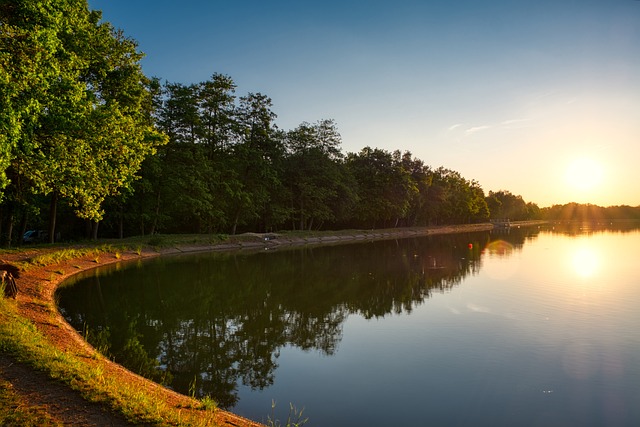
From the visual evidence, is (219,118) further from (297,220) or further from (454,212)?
(454,212)

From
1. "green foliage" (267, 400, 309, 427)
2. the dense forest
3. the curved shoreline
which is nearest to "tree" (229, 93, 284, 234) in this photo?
the dense forest

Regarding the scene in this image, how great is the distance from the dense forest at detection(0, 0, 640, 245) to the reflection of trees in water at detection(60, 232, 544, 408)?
6.42 metres

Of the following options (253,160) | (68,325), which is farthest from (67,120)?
(253,160)

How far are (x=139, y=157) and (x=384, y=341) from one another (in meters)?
21.1

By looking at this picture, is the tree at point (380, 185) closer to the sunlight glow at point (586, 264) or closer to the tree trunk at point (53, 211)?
the sunlight glow at point (586, 264)

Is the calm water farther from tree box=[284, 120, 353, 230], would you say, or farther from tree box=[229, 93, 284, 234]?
tree box=[284, 120, 353, 230]

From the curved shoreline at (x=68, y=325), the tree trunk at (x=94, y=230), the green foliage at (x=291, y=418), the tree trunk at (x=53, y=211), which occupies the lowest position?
the green foliage at (x=291, y=418)

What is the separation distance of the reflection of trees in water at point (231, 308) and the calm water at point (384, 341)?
96mm

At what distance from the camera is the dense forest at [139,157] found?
19.5m

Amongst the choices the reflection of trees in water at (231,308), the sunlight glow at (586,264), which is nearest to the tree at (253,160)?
the reflection of trees in water at (231,308)

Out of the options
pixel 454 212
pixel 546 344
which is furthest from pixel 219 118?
pixel 454 212

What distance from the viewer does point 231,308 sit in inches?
859

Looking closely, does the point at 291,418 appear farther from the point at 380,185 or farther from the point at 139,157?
the point at 380,185

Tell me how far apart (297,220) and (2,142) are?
207 ft
